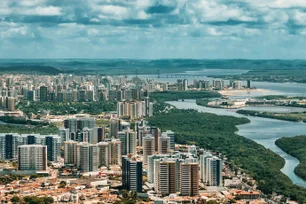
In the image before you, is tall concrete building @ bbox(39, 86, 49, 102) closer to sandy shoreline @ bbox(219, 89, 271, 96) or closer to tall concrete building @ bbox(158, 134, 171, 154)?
sandy shoreline @ bbox(219, 89, 271, 96)

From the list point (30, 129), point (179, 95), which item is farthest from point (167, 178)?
point (179, 95)

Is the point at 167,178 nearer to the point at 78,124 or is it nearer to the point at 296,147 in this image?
the point at 296,147

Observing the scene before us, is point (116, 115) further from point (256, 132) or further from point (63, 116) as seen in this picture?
point (256, 132)

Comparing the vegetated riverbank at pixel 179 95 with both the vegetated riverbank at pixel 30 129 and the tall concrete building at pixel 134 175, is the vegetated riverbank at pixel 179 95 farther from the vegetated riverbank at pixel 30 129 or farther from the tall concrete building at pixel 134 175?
the tall concrete building at pixel 134 175

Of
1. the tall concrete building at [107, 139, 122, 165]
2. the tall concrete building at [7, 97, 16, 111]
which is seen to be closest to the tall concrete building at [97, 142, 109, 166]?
the tall concrete building at [107, 139, 122, 165]

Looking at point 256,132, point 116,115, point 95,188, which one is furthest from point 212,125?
point 95,188

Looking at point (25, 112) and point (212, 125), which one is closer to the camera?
point (212, 125)

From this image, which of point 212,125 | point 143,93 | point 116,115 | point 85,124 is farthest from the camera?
point 143,93
